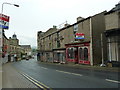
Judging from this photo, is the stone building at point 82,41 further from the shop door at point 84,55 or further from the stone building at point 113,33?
the stone building at point 113,33

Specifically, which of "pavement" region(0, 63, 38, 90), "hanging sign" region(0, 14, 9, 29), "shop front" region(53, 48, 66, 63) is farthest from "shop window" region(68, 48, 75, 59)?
"hanging sign" region(0, 14, 9, 29)

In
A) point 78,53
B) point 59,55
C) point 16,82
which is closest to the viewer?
point 16,82

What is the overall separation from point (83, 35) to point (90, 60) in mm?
4951

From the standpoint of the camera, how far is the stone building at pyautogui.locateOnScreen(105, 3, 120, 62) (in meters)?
19.7

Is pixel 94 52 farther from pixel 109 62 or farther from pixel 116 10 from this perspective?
pixel 116 10

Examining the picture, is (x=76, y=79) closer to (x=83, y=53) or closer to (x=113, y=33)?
(x=113, y=33)

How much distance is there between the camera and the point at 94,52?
24625mm

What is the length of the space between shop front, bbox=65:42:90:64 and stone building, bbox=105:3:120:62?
522 centimetres

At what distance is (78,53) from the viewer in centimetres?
2844

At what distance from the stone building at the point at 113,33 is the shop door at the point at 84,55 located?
537 cm

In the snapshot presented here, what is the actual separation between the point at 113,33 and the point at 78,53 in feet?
31.4

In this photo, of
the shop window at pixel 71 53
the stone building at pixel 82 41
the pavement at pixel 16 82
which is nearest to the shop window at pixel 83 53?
the stone building at pixel 82 41

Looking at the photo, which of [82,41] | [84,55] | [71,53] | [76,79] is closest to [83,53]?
[84,55]

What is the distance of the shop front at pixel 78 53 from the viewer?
84.7 ft
